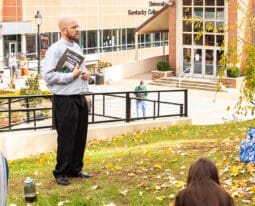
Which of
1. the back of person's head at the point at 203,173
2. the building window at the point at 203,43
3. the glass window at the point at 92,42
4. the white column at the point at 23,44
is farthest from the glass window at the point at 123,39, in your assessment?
the back of person's head at the point at 203,173

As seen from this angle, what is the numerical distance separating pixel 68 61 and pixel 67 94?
0.41m

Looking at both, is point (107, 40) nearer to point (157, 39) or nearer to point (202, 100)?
point (157, 39)

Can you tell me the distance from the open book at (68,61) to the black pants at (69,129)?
1.09 feet

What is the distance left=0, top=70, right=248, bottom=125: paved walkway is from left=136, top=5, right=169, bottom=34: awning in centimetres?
319

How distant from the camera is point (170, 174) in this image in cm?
800

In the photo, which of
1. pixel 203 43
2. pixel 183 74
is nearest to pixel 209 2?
pixel 203 43

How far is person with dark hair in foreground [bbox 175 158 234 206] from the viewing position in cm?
462

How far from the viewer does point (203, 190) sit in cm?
464

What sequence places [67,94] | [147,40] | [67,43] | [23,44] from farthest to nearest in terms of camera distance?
[147,40]
[23,44]
[67,43]
[67,94]

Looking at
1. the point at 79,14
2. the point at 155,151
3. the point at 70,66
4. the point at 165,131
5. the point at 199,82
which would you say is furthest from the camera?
the point at 79,14

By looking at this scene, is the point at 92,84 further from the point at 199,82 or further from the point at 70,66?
the point at 70,66

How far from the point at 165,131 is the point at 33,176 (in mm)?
6823

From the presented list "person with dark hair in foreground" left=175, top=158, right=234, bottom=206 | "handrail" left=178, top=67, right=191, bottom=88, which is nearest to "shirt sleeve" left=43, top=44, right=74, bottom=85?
"person with dark hair in foreground" left=175, top=158, right=234, bottom=206

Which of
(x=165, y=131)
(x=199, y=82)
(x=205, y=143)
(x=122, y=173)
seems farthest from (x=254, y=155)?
(x=199, y=82)
